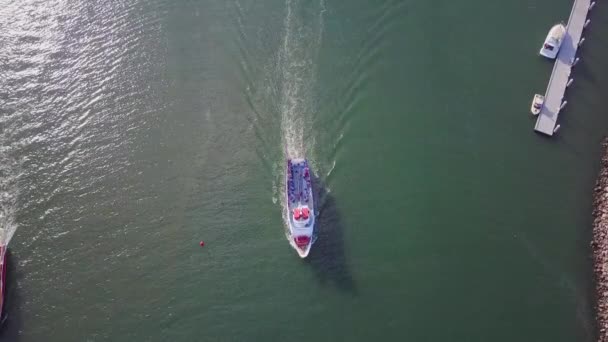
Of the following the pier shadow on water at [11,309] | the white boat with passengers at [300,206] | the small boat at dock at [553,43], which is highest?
the small boat at dock at [553,43]

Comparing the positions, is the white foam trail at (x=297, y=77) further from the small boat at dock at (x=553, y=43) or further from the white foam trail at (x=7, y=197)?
the white foam trail at (x=7, y=197)

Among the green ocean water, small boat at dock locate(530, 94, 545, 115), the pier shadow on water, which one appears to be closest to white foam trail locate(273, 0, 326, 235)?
the green ocean water

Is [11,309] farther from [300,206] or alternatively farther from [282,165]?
[282,165]

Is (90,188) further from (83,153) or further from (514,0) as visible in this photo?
(514,0)

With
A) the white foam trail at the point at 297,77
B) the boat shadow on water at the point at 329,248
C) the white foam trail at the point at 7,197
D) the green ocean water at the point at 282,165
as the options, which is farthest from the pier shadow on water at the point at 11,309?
the white foam trail at the point at 297,77

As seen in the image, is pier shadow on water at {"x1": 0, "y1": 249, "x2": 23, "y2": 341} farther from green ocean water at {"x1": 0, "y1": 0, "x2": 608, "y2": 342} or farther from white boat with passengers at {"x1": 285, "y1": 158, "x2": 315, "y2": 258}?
white boat with passengers at {"x1": 285, "y1": 158, "x2": 315, "y2": 258}

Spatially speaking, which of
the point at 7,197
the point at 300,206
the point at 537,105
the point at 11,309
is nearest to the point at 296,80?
the point at 300,206
